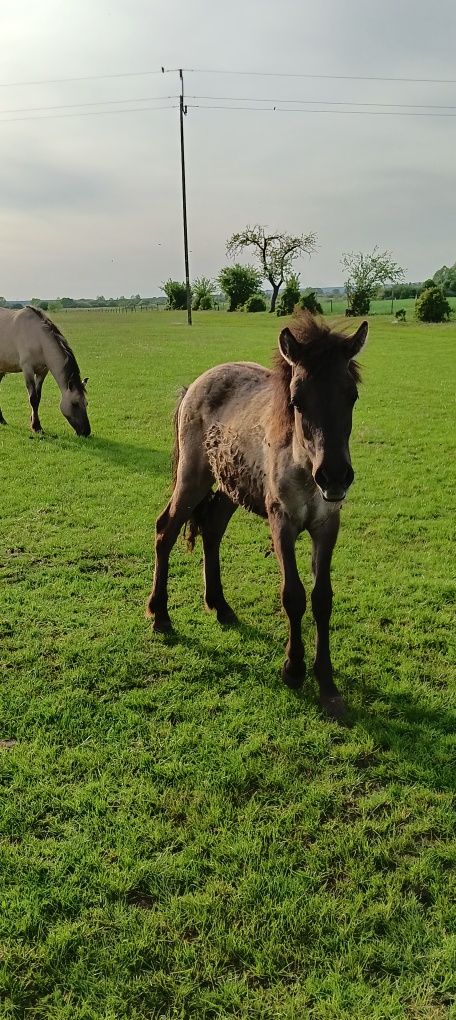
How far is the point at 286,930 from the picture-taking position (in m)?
2.36

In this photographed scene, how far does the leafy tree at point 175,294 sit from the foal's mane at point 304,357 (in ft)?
219

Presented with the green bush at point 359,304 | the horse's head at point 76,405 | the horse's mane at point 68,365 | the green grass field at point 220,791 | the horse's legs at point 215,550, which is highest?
the green bush at point 359,304

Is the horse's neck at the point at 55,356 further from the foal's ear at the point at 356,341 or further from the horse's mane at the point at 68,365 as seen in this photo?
the foal's ear at the point at 356,341

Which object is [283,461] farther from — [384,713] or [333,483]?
[384,713]

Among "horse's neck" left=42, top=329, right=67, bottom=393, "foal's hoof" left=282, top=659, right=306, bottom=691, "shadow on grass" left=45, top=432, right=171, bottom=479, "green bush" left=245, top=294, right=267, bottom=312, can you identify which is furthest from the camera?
"green bush" left=245, top=294, right=267, bottom=312

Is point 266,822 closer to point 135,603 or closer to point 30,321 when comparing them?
point 135,603

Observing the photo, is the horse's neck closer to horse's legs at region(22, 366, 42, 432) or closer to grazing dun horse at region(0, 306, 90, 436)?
grazing dun horse at region(0, 306, 90, 436)

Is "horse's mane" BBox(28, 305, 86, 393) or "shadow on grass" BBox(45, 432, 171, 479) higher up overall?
"horse's mane" BBox(28, 305, 86, 393)

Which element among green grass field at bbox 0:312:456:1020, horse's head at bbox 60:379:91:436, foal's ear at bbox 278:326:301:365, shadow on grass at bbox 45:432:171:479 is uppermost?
foal's ear at bbox 278:326:301:365

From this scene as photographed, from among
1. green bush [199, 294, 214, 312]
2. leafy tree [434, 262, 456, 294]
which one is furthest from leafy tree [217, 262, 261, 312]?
leafy tree [434, 262, 456, 294]

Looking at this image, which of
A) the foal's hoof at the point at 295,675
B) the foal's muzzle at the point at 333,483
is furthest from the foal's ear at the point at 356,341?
the foal's hoof at the point at 295,675

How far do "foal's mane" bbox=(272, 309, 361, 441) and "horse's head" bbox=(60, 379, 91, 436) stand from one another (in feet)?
23.1

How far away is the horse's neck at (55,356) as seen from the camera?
412 inches

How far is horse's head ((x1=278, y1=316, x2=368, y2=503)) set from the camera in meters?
A: 3.06
